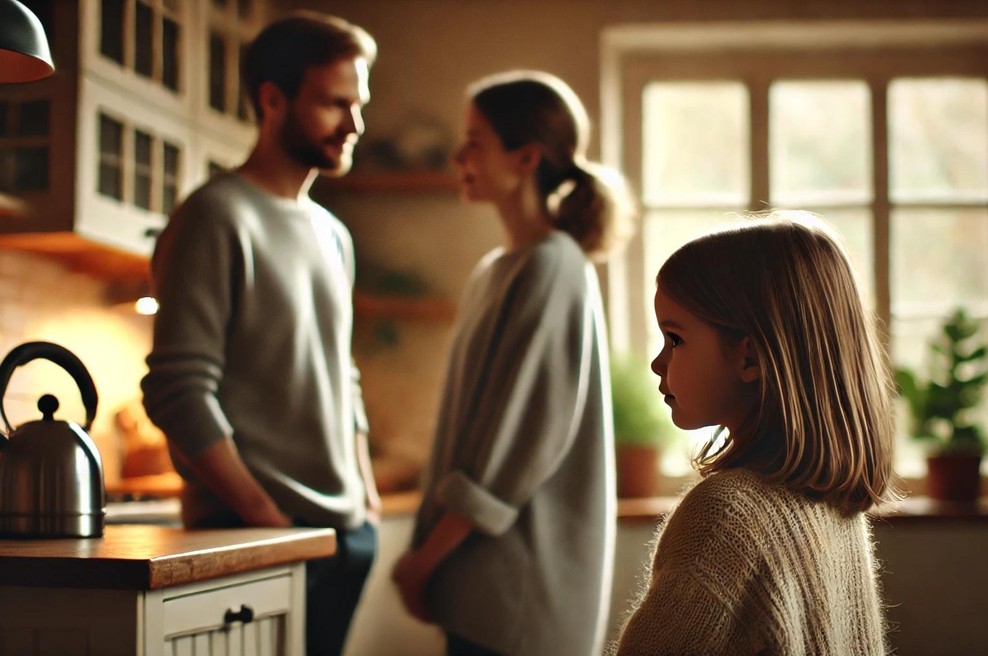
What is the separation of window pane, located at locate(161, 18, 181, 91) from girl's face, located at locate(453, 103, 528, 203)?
0.99 m

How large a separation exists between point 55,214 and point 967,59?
2828 mm

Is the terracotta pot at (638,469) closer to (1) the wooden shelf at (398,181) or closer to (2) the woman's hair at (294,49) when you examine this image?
(1) the wooden shelf at (398,181)

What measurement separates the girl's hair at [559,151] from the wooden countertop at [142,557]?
2.87 ft

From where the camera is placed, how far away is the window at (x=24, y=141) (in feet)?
7.59

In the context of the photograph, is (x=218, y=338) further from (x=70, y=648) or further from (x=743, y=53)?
(x=743, y=53)

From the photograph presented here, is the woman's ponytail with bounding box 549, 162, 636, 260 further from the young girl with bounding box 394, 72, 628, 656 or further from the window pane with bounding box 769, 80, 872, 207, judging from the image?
the window pane with bounding box 769, 80, 872, 207

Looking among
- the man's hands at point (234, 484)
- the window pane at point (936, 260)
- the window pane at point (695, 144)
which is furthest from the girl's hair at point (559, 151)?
the window pane at point (936, 260)

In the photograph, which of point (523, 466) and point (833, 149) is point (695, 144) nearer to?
point (833, 149)

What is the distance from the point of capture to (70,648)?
1183mm

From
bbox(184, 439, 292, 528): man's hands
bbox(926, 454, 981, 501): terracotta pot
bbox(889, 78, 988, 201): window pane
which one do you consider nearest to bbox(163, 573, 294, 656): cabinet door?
bbox(184, 439, 292, 528): man's hands

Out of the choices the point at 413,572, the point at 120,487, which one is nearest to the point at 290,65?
the point at 413,572

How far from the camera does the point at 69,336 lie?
8.90 ft

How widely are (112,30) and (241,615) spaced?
5.19 ft

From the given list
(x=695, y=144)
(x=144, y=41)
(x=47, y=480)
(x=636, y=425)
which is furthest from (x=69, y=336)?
(x=695, y=144)
